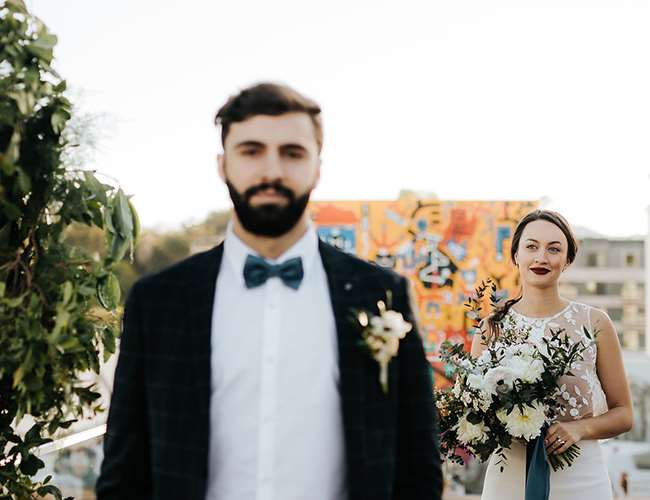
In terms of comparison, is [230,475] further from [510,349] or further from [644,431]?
[644,431]

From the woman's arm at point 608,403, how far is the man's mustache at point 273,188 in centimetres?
170

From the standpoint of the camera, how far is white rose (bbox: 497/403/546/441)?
9.68 feet

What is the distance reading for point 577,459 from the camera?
315 cm

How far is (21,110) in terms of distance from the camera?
192 cm

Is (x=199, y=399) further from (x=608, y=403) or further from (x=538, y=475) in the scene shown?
(x=608, y=403)

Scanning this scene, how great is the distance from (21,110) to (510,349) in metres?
1.83

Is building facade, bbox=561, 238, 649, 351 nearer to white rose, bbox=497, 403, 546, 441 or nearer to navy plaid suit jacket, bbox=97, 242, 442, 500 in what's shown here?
white rose, bbox=497, 403, 546, 441

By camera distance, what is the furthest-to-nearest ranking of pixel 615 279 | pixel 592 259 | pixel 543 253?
pixel 592 259, pixel 615 279, pixel 543 253

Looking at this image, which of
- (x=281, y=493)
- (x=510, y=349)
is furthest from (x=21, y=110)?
(x=510, y=349)

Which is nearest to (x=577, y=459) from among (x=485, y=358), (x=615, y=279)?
(x=485, y=358)

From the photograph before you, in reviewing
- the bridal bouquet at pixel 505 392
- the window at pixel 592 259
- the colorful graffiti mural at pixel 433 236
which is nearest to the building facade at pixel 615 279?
the window at pixel 592 259

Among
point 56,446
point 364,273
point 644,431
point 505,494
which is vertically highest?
point 364,273

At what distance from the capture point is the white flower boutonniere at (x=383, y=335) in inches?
68.2

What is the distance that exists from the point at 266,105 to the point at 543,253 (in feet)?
5.68
